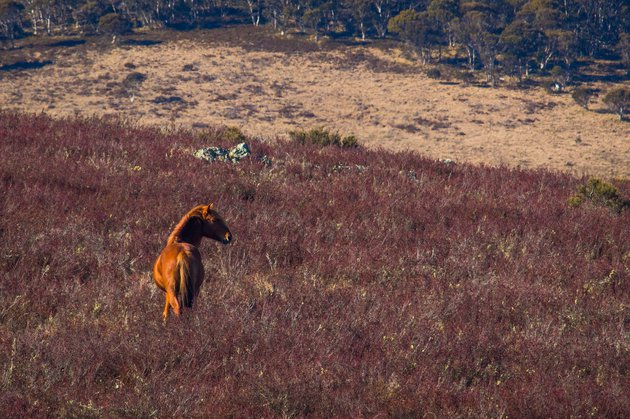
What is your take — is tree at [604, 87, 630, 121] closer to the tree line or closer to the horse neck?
the tree line

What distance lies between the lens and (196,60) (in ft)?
179

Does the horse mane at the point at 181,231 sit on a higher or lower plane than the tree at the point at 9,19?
lower

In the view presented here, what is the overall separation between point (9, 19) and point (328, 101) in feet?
107

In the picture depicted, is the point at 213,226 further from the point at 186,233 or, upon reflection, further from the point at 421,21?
the point at 421,21

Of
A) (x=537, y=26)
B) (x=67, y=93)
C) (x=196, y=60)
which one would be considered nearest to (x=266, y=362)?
(x=67, y=93)

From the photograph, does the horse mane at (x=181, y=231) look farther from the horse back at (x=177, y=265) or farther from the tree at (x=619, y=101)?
the tree at (x=619, y=101)

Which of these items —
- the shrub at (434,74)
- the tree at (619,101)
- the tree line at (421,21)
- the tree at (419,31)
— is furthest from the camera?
the tree at (419,31)

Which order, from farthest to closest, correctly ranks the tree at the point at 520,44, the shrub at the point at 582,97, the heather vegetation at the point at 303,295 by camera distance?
the tree at the point at 520,44
the shrub at the point at 582,97
the heather vegetation at the point at 303,295

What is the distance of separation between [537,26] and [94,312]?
6415 cm

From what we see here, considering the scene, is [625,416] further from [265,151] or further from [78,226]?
[265,151]

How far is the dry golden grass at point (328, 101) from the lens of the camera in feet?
120

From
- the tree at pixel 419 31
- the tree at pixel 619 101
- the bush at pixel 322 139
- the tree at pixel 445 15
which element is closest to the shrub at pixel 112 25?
the tree at pixel 419 31

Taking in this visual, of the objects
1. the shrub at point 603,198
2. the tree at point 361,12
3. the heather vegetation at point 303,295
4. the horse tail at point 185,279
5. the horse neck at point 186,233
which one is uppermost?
the tree at point 361,12

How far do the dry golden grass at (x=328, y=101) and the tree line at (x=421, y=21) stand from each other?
5.19 m
